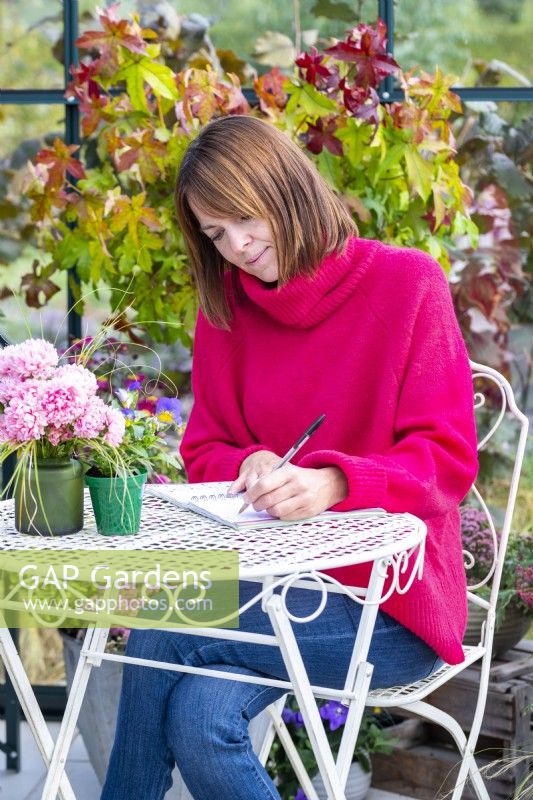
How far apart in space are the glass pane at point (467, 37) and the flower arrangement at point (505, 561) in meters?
1.18

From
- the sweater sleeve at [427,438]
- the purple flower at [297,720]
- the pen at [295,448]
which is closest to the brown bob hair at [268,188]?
the sweater sleeve at [427,438]

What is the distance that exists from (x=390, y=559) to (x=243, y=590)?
16.6 inches

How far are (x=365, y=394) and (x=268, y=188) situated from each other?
0.39m

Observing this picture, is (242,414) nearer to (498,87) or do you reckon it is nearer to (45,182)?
(45,182)

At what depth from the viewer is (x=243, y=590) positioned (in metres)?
1.95

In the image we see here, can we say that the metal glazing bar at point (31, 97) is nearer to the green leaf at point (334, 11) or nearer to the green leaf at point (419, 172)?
the green leaf at point (334, 11)

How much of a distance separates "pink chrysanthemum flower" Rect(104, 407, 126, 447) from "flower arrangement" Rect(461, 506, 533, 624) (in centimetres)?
124

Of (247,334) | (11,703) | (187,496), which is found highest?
(247,334)

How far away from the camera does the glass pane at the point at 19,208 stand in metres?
3.21

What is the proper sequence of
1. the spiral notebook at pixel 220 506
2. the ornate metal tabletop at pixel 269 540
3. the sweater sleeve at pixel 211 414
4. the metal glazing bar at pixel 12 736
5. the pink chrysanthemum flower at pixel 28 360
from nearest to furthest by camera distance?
the ornate metal tabletop at pixel 269 540 < the pink chrysanthemum flower at pixel 28 360 < the spiral notebook at pixel 220 506 < the sweater sleeve at pixel 211 414 < the metal glazing bar at pixel 12 736

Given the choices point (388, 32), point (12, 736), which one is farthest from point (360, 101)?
point (12, 736)

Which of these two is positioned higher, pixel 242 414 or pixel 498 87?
pixel 498 87

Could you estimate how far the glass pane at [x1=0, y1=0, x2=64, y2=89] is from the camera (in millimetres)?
3172

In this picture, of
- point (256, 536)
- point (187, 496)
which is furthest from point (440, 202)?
point (256, 536)
